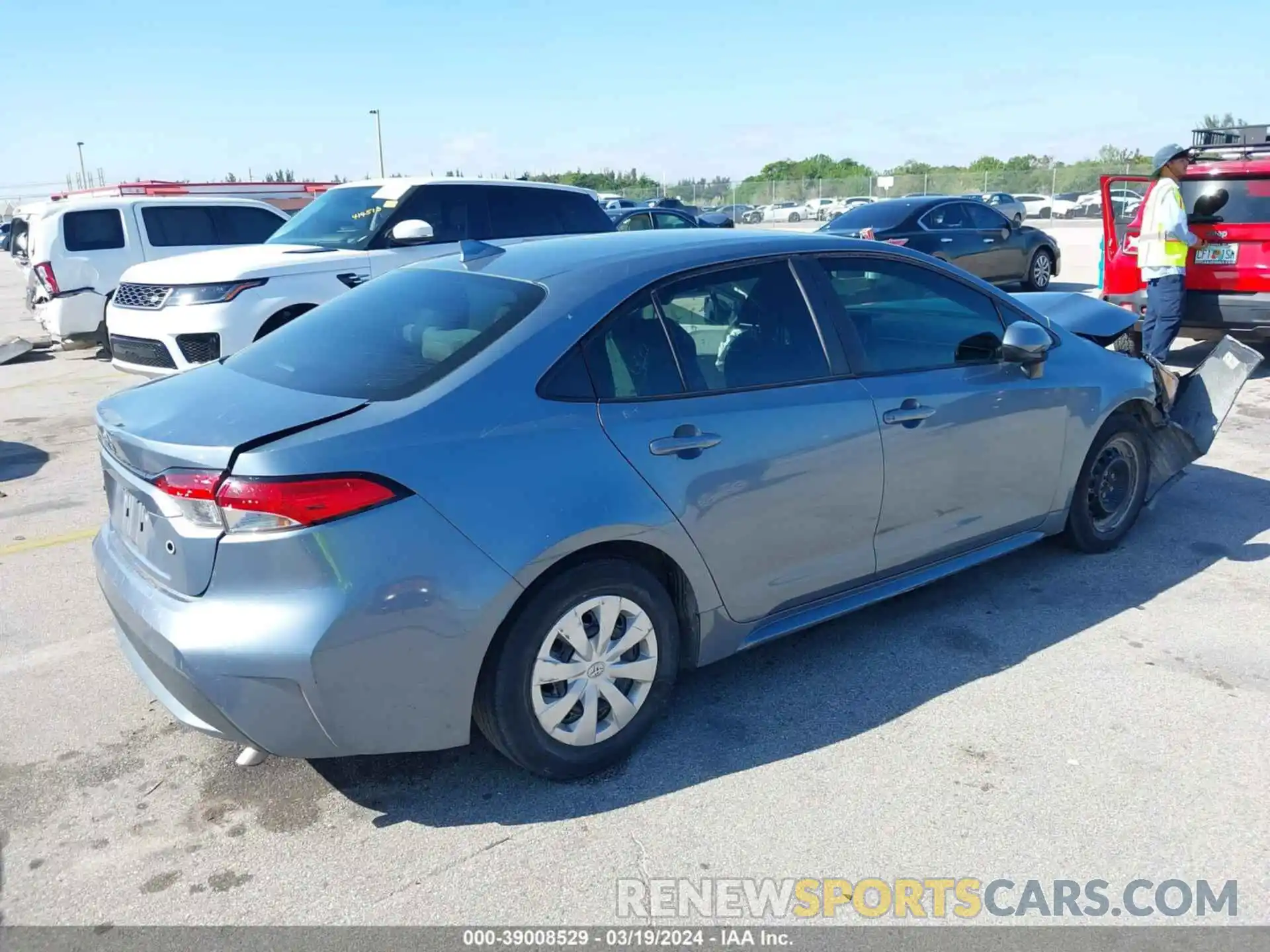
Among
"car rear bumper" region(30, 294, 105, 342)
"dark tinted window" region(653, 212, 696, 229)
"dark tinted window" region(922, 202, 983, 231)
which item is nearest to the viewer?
"car rear bumper" region(30, 294, 105, 342)

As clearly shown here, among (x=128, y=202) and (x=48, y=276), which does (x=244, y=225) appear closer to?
(x=128, y=202)

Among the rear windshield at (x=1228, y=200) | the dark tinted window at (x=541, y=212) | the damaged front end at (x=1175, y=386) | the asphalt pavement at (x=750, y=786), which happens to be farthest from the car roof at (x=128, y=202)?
the rear windshield at (x=1228, y=200)

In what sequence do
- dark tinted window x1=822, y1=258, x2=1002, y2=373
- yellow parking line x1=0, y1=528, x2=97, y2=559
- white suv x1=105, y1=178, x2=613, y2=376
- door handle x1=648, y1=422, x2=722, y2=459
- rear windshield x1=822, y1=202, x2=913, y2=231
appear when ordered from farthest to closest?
1. rear windshield x1=822, y1=202, x2=913, y2=231
2. white suv x1=105, y1=178, x2=613, y2=376
3. yellow parking line x1=0, y1=528, x2=97, y2=559
4. dark tinted window x1=822, y1=258, x2=1002, y2=373
5. door handle x1=648, y1=422, x2=722, y2=459

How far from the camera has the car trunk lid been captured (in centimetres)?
282

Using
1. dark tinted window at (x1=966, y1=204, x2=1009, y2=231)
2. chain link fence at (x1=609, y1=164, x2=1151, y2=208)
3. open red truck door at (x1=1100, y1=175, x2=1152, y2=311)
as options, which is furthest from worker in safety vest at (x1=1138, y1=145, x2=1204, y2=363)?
chain link fence at (x1=609, y1=164, x2=1151, y2=208)

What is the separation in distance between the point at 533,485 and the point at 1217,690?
2.69m

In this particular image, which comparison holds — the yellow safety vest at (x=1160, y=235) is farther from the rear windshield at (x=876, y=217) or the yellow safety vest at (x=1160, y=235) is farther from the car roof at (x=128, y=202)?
the car roof at (x=128, y=202)

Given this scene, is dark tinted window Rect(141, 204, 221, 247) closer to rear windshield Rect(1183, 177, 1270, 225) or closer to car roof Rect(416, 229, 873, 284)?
car roof Rect(416, 229, 873, 284)

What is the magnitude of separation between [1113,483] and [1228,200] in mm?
5307

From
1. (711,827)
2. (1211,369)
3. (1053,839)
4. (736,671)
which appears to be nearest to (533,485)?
(711,827)

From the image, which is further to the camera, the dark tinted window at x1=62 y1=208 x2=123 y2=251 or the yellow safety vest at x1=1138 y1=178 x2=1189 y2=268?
the dark tinted window at x1=62 y1=208 x2=123 y2=251

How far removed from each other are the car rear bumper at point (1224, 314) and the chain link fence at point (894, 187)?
3945 cm

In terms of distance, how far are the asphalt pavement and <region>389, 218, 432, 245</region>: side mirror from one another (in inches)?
174

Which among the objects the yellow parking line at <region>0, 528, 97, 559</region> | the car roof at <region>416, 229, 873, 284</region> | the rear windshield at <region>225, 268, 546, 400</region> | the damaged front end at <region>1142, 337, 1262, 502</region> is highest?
the car roof at <region>416, 229, 873, 284</region>
